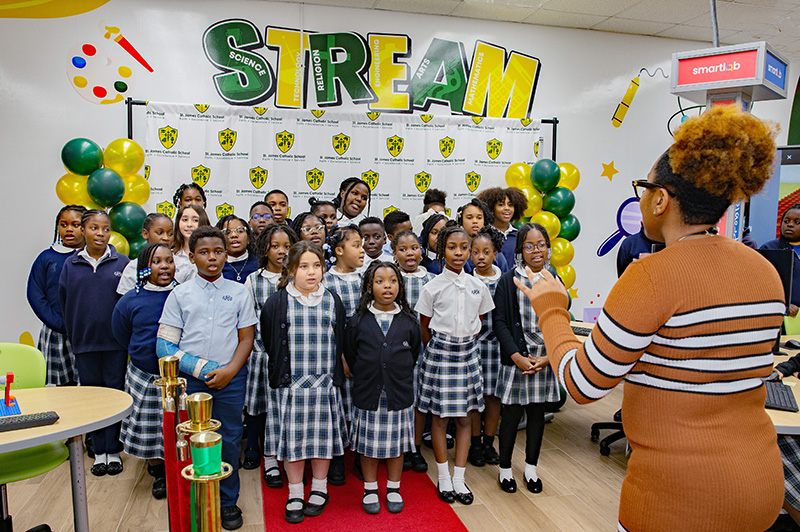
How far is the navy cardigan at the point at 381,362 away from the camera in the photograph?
2705 mm

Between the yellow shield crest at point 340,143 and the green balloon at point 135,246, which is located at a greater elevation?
the yellow shield crest at point 340,143

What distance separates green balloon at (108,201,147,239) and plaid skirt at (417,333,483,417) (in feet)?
8.29

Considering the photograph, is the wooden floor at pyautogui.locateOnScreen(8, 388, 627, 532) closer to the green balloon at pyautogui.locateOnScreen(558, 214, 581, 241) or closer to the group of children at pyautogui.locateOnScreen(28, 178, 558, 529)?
the group of children at pyautogui.locateOnScreen(28, 178, 558, 529)

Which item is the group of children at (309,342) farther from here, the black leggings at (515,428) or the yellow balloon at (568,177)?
the yellow balloon at (568,177)

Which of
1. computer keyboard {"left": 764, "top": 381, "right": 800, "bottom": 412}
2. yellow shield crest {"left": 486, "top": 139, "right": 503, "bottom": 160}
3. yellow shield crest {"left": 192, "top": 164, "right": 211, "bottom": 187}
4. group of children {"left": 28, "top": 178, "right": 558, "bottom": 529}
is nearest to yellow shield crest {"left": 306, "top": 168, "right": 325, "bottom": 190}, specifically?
yellow shield crest {"left": 192, "top": 164, "right": 211, "bottom": 187}

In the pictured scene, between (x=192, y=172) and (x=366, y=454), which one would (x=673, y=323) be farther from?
(x=192, y=172)

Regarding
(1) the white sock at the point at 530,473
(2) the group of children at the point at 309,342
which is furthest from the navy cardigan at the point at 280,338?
(1) the white sock at the point at 530,473

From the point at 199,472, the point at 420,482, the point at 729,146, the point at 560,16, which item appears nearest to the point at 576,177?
the point at 560,16

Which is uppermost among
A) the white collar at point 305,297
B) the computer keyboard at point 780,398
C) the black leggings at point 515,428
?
the white collar at point 305,297

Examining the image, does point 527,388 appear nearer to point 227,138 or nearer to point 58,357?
point 58,357

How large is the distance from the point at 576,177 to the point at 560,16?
5.77ft

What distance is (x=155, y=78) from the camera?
5148 millimetres

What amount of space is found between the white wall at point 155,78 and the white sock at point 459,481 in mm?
3894

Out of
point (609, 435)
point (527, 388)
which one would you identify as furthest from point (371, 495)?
point (609, 435)
